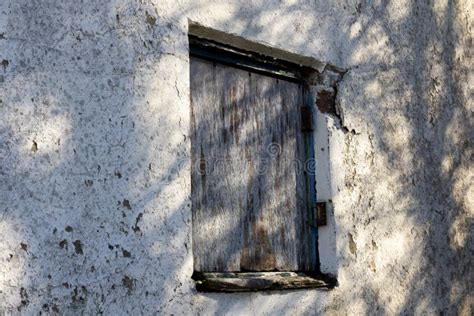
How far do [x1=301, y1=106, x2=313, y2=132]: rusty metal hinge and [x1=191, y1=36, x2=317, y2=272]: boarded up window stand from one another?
0.01 metres

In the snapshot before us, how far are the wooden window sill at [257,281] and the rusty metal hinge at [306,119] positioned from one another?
74cm

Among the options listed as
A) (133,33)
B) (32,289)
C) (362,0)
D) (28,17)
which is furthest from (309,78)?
(32,289)

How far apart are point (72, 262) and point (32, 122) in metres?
0.53

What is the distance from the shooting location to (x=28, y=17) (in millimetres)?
2934

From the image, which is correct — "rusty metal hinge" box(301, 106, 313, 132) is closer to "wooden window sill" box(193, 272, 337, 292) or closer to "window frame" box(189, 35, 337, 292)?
"window frame" box(189, 35, 337, 292)

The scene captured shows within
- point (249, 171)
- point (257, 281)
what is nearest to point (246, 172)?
point (249, 171)

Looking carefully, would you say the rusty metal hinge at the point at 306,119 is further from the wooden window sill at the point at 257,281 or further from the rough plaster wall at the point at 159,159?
the wooden window sill at the point at 257,281

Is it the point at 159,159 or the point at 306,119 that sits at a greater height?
the point at 306,119

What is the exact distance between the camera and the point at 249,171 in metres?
3.85

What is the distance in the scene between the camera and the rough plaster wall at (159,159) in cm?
288

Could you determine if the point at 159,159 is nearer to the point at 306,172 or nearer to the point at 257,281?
the point at 257,281

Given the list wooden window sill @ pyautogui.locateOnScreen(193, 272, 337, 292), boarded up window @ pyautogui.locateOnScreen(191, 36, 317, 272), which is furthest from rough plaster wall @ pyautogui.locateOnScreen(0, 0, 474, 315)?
boarded up window @ pyautogui.locateOnScreen(191, 36, 317, 272)

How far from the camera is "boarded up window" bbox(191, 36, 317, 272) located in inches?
144

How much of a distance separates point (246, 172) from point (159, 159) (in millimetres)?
655
